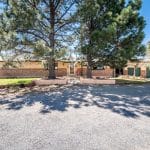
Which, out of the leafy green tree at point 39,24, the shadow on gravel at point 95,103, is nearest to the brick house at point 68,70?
the leafy green tree at point 39,24

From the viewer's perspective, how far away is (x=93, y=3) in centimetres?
1612

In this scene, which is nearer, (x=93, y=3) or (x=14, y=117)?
(x=14, y=117)

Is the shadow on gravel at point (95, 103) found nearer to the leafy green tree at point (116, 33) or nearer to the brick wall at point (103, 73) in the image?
the leafy green tree at point (116, 33)

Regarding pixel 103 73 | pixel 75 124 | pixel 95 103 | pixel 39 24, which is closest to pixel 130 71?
pixel 103 73

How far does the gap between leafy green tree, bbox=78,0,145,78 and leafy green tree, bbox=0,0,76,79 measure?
1740 mm

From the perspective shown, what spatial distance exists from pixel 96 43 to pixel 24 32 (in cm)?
526

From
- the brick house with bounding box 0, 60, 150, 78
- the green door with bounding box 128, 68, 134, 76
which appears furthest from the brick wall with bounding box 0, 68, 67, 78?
the green door with bounding box 128, 68, 134, 76

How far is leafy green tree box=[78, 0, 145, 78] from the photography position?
17844mm

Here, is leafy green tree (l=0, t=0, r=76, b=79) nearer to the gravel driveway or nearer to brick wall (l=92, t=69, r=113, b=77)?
the gravel driveway

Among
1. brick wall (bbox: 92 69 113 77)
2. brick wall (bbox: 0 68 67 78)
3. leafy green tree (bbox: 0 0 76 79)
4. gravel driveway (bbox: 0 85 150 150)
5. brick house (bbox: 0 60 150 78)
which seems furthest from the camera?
brick wall (bbox: 92 69 113 77)

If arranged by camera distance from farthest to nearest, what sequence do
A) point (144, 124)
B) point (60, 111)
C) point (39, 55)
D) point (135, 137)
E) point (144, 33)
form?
point (144, 33)
point (39, 55)
point (60, 111)
point (144, 124)
point (135, 137)

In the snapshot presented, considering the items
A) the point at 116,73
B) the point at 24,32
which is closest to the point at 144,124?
the point at 24,32

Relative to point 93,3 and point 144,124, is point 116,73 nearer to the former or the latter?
point 93,3

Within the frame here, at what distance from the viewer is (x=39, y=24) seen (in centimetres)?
1630
